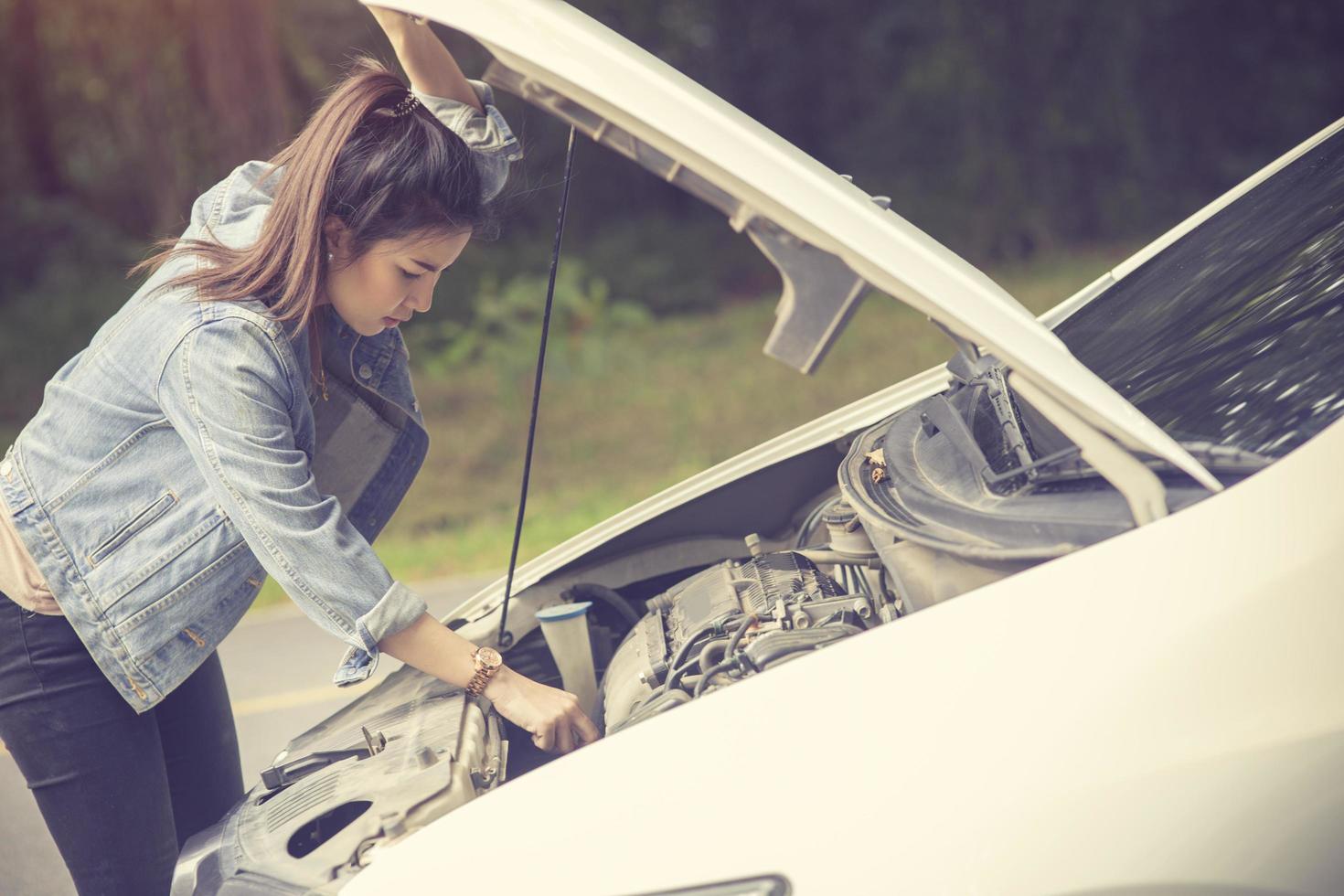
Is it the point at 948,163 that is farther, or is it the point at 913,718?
the point at 948,163

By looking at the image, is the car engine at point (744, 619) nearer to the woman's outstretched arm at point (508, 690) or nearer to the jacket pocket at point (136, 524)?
the woman's outstretched arm at point (508, 690)

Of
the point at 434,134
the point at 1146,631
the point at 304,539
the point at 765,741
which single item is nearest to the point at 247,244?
the point at 434,134

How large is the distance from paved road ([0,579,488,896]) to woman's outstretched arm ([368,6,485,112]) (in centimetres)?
205

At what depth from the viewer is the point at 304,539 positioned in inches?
71.9

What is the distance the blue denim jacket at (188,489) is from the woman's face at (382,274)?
0.11m

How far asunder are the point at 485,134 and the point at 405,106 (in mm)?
263

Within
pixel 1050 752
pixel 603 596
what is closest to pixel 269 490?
pixel 603 596

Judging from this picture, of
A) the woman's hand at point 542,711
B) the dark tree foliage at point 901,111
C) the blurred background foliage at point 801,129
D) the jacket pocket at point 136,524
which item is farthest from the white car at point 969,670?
the dark tree foliage at point 901,111

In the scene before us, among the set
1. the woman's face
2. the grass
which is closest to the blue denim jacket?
the woman's face

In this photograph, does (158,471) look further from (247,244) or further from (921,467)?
(921,467)

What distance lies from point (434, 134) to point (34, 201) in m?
14.4

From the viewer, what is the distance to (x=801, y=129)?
13.4 m

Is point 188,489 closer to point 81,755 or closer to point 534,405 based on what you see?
point 81,755

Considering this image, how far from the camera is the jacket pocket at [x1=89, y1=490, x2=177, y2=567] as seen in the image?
2.00 m
